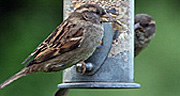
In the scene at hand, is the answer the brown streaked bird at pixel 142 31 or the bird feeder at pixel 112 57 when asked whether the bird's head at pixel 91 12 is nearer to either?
the bird feeder at pixel 112 57

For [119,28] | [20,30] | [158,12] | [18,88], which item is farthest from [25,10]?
[119,28]

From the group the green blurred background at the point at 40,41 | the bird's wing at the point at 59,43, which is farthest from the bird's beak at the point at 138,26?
the bird's wing at the point at 59,43

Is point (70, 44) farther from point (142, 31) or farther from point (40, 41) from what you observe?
point (40, 41)

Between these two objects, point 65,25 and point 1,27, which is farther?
point 1,27

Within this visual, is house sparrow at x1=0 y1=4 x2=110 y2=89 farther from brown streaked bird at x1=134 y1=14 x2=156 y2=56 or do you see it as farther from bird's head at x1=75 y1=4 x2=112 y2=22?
brown streaked bird at x1=134 y1=14 x2=156 y2=56

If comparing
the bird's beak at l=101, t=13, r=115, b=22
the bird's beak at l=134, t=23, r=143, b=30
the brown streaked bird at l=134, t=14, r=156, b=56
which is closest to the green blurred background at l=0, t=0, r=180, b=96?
the brown streaked bird at l=134, t=14, r=156, b=56

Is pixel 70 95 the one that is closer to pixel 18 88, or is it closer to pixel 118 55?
pixel 18 88

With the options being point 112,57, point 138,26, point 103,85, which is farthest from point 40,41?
point 103,85

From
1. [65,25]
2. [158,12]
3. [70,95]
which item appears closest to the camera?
[65,25]
